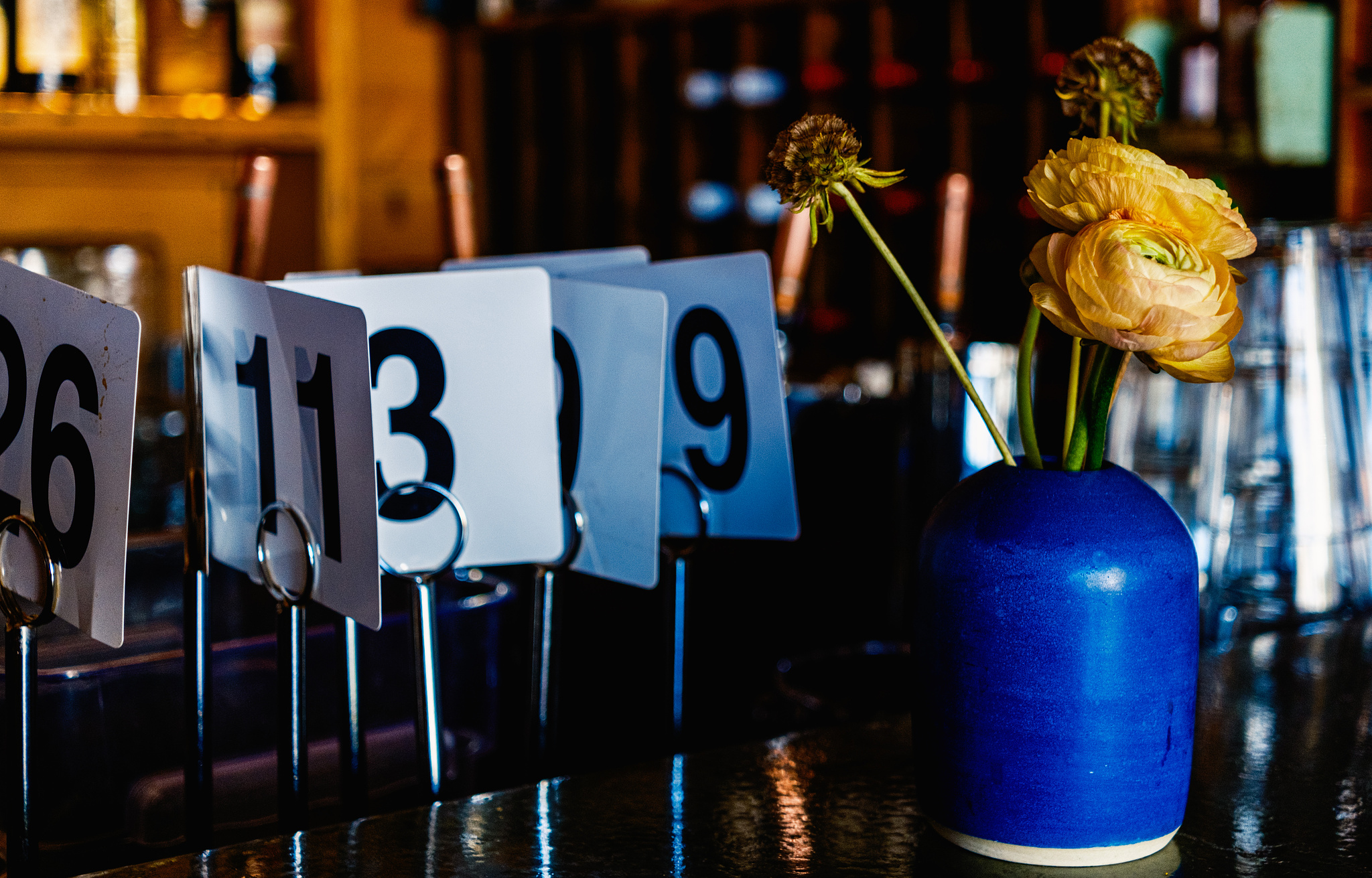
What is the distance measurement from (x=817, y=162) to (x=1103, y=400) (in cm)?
17

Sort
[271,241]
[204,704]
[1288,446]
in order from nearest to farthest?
1. [204,704]
2. [1288,446]
3. [271,241]

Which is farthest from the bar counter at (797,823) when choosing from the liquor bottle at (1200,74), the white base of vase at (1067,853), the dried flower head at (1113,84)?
the liquor bottle at (1200,74)

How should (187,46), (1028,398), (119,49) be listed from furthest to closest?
(187,46) → (119,49) → (1028,398)

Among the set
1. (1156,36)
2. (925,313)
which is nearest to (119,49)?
(1156,36)

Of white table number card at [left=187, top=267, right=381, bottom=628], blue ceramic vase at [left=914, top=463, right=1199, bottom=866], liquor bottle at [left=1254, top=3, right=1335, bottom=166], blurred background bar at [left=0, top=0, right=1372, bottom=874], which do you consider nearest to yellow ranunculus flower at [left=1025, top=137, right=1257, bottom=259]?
blue ceramic vase at [left=914, top=463, right=1199, bottom=866]

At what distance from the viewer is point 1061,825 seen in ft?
1.97

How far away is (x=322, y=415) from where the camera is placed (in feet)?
2.35

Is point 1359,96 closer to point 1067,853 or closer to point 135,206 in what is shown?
point 1067,853

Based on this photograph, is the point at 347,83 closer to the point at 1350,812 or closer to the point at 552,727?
the point at 552,727

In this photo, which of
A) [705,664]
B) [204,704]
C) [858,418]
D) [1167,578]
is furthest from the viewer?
[858,418]

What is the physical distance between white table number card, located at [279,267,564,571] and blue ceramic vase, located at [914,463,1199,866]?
1.01 feet

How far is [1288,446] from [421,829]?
2.63 feet

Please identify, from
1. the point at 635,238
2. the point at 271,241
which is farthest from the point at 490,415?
the point at 635,238

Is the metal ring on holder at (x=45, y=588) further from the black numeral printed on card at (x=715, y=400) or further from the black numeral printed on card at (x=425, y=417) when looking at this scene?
the black numeral printed on card at (x=715, y=400)
